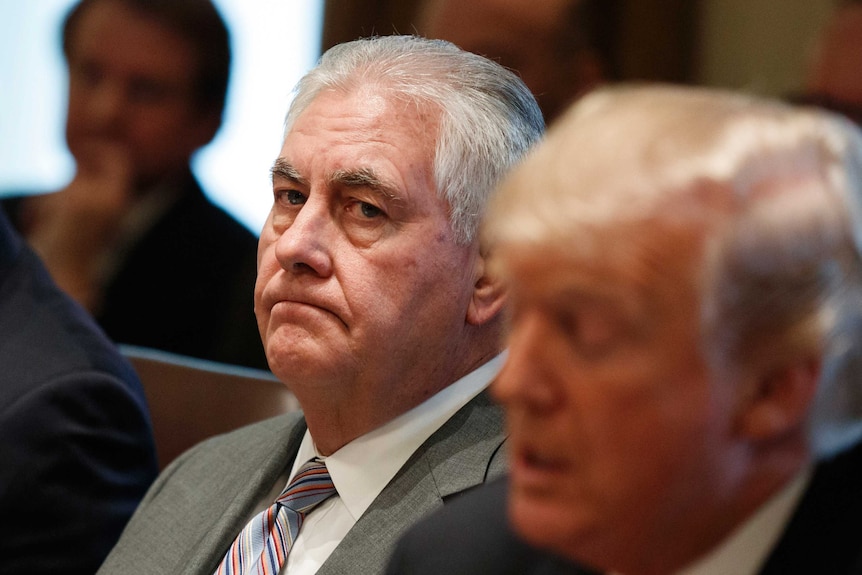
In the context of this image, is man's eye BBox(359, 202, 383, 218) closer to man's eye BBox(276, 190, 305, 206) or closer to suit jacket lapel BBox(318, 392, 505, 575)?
man's eye BBox(276, 190, 305, 206)

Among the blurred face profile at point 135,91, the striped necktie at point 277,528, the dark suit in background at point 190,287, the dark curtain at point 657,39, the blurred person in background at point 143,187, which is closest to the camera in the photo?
the striped necktie at point 277,528

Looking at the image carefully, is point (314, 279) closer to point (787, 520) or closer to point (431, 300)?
point (431, 300)

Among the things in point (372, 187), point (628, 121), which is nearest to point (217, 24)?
point (372, 187)

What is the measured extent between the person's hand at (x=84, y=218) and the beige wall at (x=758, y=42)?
2.23 m

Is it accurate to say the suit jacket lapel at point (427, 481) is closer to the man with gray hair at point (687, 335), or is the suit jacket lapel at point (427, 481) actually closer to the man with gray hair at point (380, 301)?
the man with gray hair at point (380, 301)

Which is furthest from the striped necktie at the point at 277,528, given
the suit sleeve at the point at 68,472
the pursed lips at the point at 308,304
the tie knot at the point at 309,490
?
the suit sleeve at the point at 68,472

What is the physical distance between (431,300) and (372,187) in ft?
0.65

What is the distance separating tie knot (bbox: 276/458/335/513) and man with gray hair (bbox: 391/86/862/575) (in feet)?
2.44

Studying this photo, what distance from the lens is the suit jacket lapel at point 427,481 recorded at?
159 centimetres

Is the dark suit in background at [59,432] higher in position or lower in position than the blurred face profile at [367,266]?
lower

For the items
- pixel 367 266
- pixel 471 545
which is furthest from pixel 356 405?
pixel 471 545

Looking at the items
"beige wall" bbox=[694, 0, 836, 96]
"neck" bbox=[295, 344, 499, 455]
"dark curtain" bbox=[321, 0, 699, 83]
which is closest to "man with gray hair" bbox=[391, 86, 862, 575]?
"neck" bbox=[295, 344, 499, 455]

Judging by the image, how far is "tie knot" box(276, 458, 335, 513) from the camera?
1.73 m

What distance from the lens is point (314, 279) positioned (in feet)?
5.58
